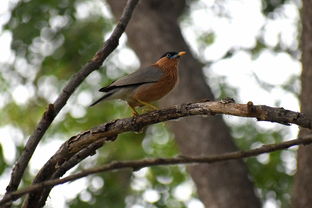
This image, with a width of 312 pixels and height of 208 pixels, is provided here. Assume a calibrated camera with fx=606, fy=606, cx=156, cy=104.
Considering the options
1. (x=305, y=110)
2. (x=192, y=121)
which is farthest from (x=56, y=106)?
(x=192, y=121)

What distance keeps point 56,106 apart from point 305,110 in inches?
143

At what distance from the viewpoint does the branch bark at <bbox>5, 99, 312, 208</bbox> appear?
429 cm

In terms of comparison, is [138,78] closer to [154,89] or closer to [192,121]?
[154,89]

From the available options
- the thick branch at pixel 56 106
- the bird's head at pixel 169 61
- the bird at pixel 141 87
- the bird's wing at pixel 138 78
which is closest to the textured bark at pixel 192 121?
the bird's head at pixel 169 61

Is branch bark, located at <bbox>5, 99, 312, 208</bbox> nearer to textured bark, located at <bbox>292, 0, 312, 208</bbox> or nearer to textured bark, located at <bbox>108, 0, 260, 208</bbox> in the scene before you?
textured bark, located at <bbox>292, 0, 312, 208</bbox>

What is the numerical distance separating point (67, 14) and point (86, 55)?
82cm

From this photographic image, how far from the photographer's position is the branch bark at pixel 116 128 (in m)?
4.29

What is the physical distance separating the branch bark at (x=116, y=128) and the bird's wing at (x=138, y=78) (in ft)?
3.06

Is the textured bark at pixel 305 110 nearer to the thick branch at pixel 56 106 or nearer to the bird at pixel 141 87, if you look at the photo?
the bird at pixel 141 87

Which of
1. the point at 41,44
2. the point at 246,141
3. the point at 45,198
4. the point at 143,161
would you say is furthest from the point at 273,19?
the point at 143,161

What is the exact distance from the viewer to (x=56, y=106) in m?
4.89

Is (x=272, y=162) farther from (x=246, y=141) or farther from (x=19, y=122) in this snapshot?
(x=19, y=122)

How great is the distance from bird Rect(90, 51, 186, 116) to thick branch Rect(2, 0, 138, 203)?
0.64 metres

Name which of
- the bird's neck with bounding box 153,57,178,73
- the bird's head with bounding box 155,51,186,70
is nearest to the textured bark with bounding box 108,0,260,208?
the bird's head with bounding box 155,51,186,70
